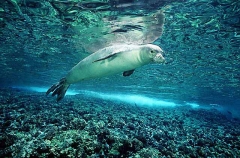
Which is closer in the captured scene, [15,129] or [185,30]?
[15,129]

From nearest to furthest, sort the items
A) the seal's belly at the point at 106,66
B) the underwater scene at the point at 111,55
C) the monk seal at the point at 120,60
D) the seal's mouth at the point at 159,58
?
1. the seal's mouth at the point at 159,58
2. the monk seal at the point at 120,60
3. the seal's belly at the point at 106,66
4. the underwater scene at the point at 111,55

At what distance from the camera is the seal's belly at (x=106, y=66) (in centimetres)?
484

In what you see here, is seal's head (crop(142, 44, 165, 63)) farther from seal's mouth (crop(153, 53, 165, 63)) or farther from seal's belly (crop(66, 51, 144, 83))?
seal's belly (crop(66, 51, 144, 83))

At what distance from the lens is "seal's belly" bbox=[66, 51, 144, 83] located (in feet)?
15.9

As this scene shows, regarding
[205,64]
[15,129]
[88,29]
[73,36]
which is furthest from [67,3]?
[205,64]

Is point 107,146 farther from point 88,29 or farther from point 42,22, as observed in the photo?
point 42,22

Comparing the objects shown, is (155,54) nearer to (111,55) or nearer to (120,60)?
(120,60)

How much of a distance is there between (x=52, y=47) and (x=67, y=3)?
929 centimetres

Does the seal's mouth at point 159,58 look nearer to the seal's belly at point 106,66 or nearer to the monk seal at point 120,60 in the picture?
the monk seal at point 120,60

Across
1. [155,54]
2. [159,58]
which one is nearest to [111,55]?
[155,54]

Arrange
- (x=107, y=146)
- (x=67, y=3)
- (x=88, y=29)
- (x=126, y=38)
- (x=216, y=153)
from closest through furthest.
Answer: (x=107, y=146) → (x=216, y=153) → (x=67, y=3) → (x=88, y=29) → (x=126, y=38)

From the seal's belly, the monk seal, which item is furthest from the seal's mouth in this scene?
the seal's belly

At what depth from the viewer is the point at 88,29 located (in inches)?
468

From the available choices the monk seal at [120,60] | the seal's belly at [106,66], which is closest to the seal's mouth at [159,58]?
the monk seal at [120,60]
